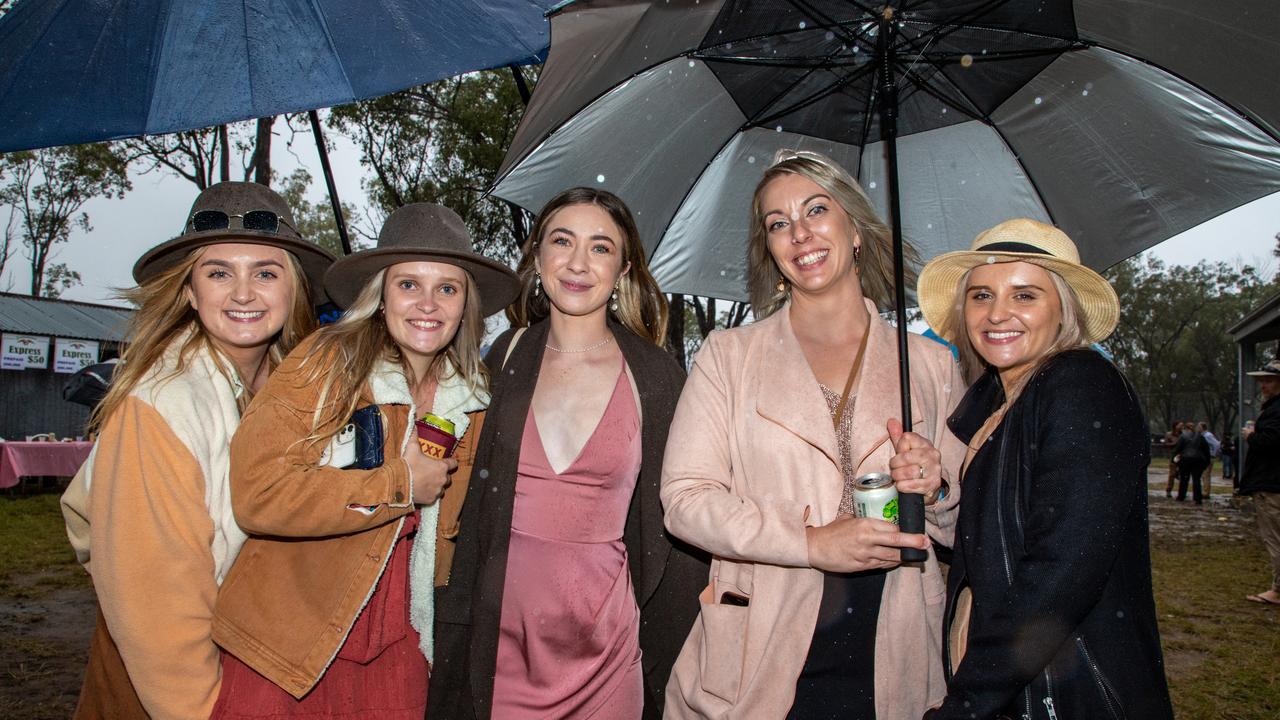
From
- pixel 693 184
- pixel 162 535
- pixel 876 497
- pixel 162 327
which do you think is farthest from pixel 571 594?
pixel 693 184

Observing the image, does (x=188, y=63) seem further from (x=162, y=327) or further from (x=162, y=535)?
(x=162, y=535)

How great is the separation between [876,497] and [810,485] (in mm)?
286

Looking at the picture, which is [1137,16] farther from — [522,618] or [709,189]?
[522,618]

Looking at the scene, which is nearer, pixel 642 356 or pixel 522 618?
pixel 522 618

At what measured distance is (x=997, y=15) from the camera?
269 centimetres

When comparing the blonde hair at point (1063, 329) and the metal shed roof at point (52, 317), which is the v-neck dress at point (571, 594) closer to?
the blonde hair at point (1063, 329)

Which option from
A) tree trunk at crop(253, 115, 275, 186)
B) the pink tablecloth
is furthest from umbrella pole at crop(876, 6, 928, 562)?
the pink tablecloth

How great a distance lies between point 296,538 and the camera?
2.33m

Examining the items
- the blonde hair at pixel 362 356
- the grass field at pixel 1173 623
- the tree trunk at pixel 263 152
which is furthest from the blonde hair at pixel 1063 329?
the tree trunk at pixel 263 152

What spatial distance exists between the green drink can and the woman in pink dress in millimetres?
972

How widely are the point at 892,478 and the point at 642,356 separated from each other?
1249mm

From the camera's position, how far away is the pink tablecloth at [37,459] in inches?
552

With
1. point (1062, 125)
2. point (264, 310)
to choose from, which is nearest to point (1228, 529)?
point (1062, 125)

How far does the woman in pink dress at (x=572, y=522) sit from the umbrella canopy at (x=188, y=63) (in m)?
0.91
